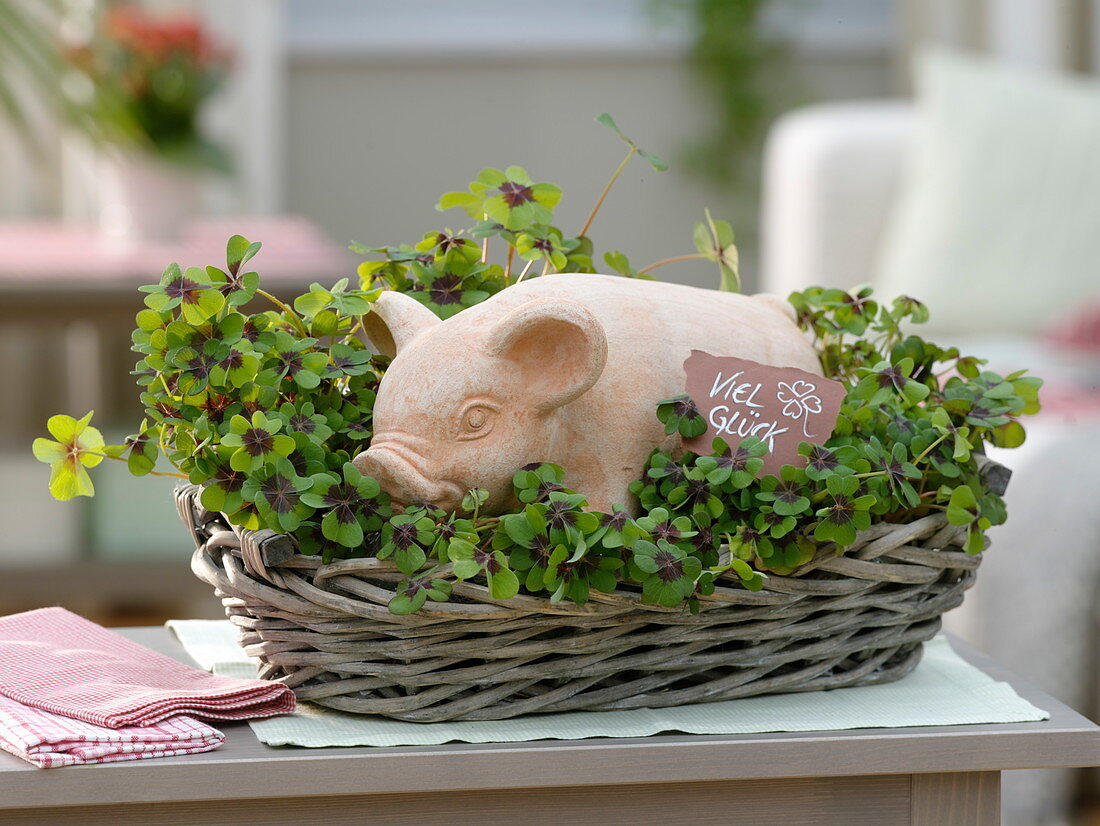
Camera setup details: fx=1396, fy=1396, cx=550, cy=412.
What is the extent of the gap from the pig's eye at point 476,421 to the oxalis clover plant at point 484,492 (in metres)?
0.03

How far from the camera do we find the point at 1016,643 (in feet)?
5.38

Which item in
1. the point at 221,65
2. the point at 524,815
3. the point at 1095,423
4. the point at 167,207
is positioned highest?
the point at 221,65

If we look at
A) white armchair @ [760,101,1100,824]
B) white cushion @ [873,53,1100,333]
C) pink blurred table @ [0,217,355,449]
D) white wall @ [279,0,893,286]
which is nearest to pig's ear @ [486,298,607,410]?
white armchair @ [760,101,1100,824]

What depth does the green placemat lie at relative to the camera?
2.32 feet

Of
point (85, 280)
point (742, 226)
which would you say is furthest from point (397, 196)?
point (85, 280)

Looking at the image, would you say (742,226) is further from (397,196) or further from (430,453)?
(430,453)

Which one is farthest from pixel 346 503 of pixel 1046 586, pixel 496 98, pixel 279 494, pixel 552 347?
pixel 496 98

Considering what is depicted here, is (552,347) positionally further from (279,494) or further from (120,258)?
(120,258)

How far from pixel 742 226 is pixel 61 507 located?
2.34 m

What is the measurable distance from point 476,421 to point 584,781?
19cm

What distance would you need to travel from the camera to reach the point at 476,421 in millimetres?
735

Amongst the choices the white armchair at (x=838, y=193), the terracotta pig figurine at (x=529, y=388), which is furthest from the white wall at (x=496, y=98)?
the terracotta pig figurine at (x=529, y=388)

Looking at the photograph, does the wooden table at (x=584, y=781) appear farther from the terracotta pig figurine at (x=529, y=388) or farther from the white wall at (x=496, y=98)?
the white wall at (x=496, y=98)

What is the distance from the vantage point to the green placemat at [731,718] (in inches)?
27.9
